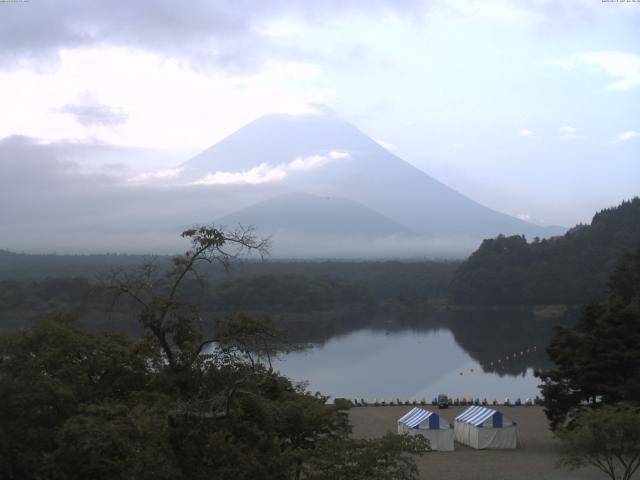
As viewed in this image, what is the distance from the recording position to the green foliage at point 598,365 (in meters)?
10.1

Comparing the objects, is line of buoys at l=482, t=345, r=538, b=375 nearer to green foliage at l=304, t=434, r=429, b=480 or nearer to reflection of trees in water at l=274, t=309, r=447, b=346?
reflection of trees in water at l=274, t=309, r=447, b=346

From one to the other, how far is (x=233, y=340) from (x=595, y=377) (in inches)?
277

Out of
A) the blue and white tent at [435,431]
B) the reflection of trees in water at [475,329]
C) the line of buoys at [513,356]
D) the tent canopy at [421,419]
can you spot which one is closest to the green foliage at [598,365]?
the blue and white tent at [435,431]

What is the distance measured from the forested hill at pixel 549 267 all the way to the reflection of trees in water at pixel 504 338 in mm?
2738

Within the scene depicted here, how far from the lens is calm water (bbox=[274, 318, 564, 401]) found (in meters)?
19.3

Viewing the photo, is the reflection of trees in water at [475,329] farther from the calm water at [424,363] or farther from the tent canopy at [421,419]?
the tent canopy at [421,419]

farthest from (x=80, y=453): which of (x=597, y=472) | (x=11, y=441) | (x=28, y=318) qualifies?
(x=28, y=318)

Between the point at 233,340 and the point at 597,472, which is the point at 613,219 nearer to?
the point at 597,472

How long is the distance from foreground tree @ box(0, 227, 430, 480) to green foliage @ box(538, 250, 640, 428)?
545 centimetres

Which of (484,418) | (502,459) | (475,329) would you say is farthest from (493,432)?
(475,329)

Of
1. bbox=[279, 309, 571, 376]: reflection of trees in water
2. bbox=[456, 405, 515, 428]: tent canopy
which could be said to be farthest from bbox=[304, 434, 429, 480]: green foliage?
bbox=[279, 309, 571, 376]: reflection of trees in water

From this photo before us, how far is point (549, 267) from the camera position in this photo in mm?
47094

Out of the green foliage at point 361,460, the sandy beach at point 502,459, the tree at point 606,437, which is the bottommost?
the sandy beach at point 502,459

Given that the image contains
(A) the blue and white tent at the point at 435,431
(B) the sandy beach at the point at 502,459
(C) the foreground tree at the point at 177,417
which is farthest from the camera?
(A) the blue and white tent at the point at 435,431
